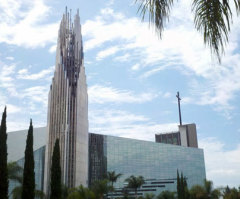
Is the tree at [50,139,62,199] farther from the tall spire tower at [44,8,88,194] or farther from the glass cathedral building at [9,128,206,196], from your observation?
the glass cathedral building at [9,128,206,196]

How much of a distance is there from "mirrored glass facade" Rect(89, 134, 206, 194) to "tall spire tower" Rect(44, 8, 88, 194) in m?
15.1

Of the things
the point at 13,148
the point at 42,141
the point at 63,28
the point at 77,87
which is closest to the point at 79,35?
the point at 63,28

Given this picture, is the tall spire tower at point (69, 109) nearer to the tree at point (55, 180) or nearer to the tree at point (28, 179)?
the tree at point (55, 180)

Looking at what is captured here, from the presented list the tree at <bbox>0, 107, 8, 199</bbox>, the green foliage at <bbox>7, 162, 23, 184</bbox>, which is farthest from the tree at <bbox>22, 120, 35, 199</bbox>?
the green foliage at <bbox>7, 162, 23, 184</bbox>

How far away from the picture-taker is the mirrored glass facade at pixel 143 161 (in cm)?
8350

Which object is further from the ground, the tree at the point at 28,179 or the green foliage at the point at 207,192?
the tree at the point at 28,179

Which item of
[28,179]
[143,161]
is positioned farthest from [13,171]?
[143,161]

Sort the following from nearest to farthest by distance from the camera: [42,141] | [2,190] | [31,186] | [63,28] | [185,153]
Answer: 1. [2,190]
2. [31,186]
3. [63,28]
4. [42,141]
5. [185,153]

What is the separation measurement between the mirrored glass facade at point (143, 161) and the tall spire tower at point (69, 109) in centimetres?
1507

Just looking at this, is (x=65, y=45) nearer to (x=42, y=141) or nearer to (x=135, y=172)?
(x=42, y=141)

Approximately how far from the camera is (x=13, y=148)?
86.6m

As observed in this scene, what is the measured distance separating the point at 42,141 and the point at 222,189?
47.8 meters

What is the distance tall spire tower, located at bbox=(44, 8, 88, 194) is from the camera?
65438 millimetres

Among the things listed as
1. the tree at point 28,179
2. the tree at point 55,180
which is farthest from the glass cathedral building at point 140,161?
the tree at point 28,179
